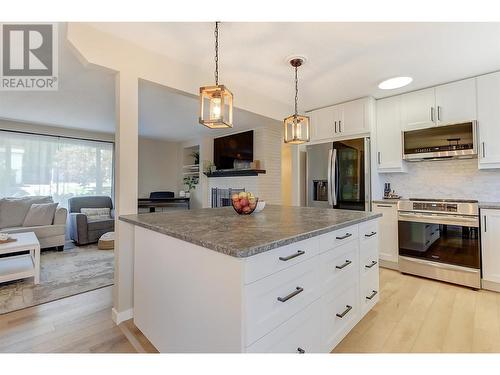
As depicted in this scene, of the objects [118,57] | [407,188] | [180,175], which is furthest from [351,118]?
[180,175]

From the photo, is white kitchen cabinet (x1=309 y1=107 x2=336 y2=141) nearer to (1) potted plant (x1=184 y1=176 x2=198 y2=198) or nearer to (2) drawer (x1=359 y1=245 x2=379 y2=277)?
(2) drawer (x1=359 y1=245 x2=379 y2=277)

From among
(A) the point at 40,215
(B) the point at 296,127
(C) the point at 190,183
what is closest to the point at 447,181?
(B) the point at 296,127

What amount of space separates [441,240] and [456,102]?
165cm

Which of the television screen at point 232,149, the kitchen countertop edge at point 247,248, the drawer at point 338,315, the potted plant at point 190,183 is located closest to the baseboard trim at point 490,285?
the drawer at point 338,315

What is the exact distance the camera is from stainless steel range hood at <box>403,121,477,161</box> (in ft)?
9.18

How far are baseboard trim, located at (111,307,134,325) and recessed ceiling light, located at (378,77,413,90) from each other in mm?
3598

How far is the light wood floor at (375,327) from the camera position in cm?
168

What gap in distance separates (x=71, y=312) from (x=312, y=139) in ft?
12.2

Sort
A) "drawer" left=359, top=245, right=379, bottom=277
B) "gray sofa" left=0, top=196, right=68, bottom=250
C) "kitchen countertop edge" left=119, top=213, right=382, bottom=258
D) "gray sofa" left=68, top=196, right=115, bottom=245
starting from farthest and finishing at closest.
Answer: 1. "gray sofa" left=68, top=196, right=115, bottom=245
2. "gray sofa" left=0, top=196, right=68, bottom=250
3. "drawer" left=359, top=245, right=379, bottom=277
4. "kitchen countertop edge" left=119, top=213, right=382, bottom=258

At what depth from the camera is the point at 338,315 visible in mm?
1582

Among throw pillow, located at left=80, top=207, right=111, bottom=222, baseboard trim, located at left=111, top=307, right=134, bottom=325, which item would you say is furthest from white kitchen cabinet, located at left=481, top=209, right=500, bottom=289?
throw pillow, located at left=80, top=207, right=111, bottom=222

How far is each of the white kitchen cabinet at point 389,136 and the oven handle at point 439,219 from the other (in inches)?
27.1

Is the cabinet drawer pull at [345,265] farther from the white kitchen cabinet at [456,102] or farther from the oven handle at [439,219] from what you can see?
the white kitchen cabinet at [456,102]

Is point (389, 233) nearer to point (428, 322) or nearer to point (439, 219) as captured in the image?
point (439, 219)
